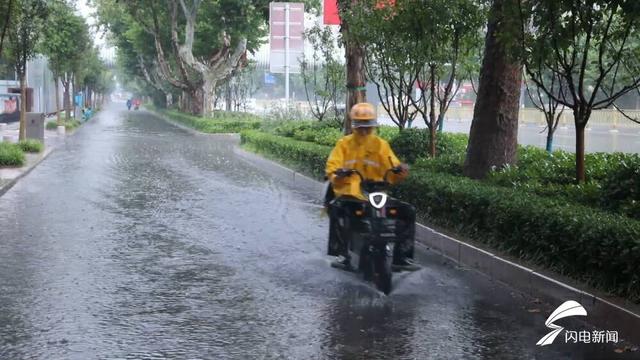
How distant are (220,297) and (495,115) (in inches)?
237

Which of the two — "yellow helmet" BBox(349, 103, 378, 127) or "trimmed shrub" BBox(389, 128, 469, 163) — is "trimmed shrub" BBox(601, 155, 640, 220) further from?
"trimmed shrub" BBox(389, 128, 469, 163)

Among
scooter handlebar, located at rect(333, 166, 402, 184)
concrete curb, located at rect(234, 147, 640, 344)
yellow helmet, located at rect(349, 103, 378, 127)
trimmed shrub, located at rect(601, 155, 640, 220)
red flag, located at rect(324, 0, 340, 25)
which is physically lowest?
concrete curb, located at rect(234, 147, 640, 344)

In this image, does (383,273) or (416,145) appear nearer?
(383,273)

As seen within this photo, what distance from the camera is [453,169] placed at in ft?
39.5

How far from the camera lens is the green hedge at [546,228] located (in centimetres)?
599

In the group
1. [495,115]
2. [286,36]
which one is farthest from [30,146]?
[495,115]

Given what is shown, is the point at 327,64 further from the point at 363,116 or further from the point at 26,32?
the point at 363,116

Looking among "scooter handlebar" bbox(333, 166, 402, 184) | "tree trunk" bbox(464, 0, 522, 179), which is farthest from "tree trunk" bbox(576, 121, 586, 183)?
"scooter handlebar" bbox(333, 166, 402, 184)

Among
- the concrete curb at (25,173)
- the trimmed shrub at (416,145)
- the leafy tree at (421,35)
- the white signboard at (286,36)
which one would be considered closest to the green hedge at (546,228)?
the leafy tree at (421,35)

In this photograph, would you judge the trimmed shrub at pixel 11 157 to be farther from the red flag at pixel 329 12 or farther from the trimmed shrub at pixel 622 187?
the trimmed shrub at pixel 622 187

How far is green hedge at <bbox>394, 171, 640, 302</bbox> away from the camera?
236 inches

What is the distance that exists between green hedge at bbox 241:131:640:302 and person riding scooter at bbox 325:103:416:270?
1.19 meters

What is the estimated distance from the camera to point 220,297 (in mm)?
6766

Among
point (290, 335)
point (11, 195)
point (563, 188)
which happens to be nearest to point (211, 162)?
point (11, 195)
